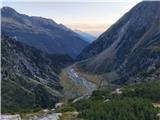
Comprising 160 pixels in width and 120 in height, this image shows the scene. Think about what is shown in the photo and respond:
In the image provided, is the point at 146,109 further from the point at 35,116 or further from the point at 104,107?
the point at 35,116


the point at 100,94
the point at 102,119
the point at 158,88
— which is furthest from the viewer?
the point at 100,94

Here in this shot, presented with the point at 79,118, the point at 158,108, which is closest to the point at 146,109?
the point at 158,108

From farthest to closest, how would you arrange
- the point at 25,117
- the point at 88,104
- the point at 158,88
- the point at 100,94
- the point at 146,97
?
the point at 100,94
the point at 158,88
the point at 146,97
the point at 88,104
the point at 25,117

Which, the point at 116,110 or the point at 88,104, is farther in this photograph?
the point at 88,104

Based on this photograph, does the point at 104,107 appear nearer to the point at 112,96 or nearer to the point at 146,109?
the point at 146,109

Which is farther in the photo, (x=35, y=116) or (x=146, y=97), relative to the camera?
(x=146, y=97)

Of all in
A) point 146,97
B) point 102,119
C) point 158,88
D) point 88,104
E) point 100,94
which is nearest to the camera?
point 102,119

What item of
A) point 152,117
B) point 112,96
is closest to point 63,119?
point 152,117

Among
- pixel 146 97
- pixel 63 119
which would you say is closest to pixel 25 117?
pixel 63 119

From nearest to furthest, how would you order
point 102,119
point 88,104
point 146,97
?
point 102,119, point 88,104, point 146,97
